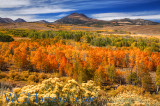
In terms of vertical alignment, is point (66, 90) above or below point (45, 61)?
above

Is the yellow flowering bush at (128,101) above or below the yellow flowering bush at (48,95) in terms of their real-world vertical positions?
below

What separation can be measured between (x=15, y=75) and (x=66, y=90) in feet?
135

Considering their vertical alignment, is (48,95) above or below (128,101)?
above

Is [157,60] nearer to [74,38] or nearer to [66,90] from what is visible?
[66,90]

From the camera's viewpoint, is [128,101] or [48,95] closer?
[48,95]

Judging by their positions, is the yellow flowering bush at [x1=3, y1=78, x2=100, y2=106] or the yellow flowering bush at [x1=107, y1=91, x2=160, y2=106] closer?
the yellow flowering bush at [x1=3, y1=78, x2=100, y2=106]

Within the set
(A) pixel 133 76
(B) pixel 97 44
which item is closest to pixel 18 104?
(A) pixel 133 76

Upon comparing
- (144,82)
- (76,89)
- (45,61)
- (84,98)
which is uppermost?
(76,89)

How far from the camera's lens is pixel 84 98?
7.67 m

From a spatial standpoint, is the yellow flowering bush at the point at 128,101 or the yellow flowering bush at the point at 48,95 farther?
the yellow flowering bush at the point at 128,101

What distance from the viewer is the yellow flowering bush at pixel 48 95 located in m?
6.06

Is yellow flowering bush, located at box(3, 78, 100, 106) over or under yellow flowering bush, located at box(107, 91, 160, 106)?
over

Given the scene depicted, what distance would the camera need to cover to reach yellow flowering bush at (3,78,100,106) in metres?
6.06

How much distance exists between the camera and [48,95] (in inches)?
262
